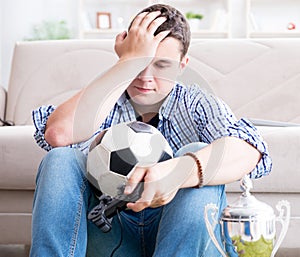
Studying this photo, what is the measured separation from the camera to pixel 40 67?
2562 mm

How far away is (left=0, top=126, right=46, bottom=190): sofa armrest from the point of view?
6.34 feet

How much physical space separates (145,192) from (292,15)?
13.4ft

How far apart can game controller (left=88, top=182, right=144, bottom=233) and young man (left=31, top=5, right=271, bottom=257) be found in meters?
0.02

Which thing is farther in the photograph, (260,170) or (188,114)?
(188,114)

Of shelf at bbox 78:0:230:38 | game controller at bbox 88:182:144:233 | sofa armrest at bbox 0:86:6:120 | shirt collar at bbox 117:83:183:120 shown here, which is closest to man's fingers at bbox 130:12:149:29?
shirt collar at bbox 117:83:183:120

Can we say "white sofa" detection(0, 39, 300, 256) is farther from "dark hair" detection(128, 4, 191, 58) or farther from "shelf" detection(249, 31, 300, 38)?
"shelf" detection(249, 31, 300, 38)

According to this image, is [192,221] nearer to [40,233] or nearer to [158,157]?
[158,157]

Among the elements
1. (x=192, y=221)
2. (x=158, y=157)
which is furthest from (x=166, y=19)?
(x=192, y=221)

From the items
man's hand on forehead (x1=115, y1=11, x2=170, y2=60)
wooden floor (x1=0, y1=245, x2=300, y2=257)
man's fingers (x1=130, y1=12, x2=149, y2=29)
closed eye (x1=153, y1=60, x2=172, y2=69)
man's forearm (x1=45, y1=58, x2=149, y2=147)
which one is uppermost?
man's fingers (x1=130, y1=12, x2=149, y2=29)

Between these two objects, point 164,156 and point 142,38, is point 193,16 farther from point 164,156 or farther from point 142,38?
point 164,156

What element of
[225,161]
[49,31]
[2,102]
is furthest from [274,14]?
[225,161]

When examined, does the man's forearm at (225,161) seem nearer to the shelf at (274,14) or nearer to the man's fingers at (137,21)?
the man's fingers at (137,21)

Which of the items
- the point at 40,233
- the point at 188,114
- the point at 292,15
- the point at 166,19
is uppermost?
the point at 166,19

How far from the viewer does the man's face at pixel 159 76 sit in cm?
127
